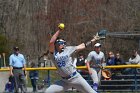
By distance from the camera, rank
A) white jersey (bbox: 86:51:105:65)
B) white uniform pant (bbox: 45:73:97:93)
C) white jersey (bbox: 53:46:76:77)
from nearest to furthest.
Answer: white uniform pant (bbox: 45:73:97:93), white jersey (bbox: 53:46:76:77), white jersey (bbox: 86:51:105:65)

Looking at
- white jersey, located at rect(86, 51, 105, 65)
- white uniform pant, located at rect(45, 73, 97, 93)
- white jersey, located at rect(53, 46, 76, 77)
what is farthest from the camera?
white jersey, located at rect(86, 51, 105, 65)

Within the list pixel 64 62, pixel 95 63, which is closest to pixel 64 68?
pixel 64 62

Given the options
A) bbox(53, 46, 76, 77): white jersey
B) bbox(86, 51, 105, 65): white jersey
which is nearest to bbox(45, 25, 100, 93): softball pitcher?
bbox(53, 46, 76, 77): white jersey

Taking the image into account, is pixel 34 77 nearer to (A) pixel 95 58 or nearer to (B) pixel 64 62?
(A) pixel 95 58

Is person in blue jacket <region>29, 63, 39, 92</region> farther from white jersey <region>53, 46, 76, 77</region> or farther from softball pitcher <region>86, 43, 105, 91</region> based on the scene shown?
white jersey <region>53, 46, 76, 77</region>

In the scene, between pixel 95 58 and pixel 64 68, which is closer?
pixel 64 68

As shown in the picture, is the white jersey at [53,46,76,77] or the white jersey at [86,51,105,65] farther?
the white jersey at [86,51,105,65]

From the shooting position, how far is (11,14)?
147 feet

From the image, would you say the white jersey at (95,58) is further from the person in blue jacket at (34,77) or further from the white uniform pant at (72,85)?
the white uniform pant at (72,85)

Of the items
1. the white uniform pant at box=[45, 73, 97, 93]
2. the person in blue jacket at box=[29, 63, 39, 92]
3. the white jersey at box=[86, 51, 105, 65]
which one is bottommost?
the person in blue jacket at box=[29, 63, 39, 92]

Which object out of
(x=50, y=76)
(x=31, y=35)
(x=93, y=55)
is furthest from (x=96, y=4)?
(x=93, y=55)

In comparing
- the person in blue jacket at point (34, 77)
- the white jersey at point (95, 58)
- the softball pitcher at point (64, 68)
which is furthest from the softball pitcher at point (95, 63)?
the softball pitcher at point (64, 68)

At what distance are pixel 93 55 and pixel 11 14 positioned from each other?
91.8 ft

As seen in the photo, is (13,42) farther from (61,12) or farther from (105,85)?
(105,85)
